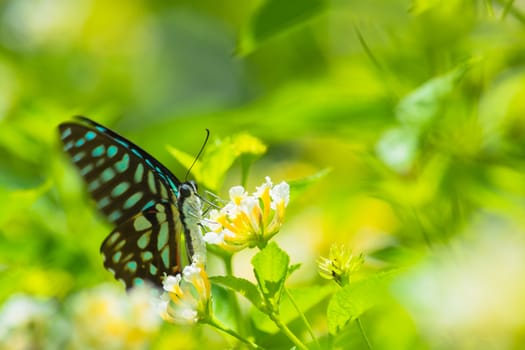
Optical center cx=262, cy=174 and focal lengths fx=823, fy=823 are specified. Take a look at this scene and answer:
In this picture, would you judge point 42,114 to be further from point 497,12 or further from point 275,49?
point 275,49

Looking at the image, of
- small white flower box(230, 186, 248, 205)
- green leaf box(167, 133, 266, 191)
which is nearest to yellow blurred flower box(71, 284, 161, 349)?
green leaf box(167, 133, 266, 191)

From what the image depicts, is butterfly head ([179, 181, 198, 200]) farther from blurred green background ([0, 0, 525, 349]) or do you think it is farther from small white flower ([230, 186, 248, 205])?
small white flower ([230, 186, 248, 205])

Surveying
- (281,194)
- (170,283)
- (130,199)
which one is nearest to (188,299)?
(170,283)

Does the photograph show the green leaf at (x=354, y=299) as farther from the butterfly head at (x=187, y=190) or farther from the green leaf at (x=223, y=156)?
the butterfly head at (x=187, y=190)

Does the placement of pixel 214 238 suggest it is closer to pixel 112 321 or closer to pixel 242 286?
pixel 242 286

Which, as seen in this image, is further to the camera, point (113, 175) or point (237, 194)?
point (113, 175)
